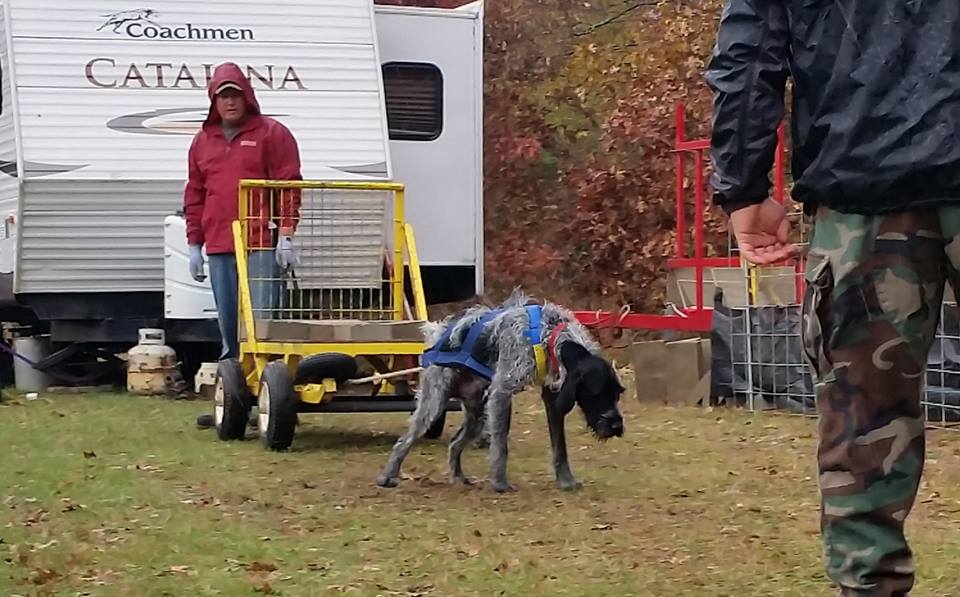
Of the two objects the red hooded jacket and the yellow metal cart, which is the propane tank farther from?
the yellow metal cart

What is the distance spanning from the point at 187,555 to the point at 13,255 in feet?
19.8

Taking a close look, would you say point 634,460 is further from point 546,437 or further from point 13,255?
point 13,255

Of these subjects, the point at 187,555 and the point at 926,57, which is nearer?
the point at 926,57

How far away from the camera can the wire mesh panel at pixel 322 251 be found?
7.88 m

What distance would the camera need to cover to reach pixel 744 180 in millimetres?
2709

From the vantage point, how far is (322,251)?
830cm

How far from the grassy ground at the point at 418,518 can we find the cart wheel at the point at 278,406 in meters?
0.14

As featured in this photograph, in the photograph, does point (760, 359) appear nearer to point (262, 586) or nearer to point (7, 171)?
point (7, 171)

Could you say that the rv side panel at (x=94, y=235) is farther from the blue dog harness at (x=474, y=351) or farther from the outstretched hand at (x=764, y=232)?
the outstretched hand at (x=764, y=232)

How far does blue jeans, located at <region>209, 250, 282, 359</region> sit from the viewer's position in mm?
7891

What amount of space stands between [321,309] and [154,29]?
2.99 m

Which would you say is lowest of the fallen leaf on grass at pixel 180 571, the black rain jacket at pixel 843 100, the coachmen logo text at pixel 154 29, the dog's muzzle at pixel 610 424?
the fallen leaf on grass at pixel 180 571

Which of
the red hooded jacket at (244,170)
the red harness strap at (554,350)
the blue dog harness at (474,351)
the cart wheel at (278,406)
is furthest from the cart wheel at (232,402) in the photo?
the red harness strap at (554,350)

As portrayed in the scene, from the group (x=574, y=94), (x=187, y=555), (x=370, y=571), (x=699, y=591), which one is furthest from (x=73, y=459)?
(x=574, y=94)
